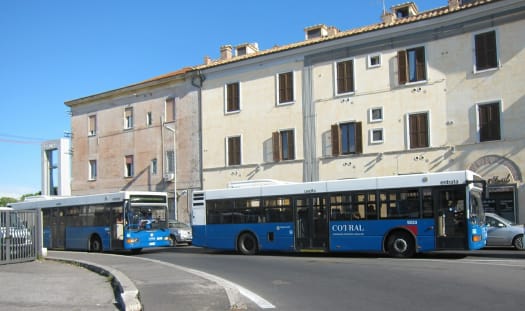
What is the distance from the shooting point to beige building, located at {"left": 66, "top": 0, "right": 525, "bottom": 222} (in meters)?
25.5

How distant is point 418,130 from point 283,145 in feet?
A: 26.2

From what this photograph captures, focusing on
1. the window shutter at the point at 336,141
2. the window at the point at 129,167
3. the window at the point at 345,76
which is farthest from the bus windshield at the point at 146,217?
the window at the point at 129,167

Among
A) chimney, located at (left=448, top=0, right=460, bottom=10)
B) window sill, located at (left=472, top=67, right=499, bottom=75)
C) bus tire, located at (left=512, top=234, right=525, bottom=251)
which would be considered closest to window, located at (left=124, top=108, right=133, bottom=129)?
chimney, located at (left=448, top=0, right=460, bottom=10)

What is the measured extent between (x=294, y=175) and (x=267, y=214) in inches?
411

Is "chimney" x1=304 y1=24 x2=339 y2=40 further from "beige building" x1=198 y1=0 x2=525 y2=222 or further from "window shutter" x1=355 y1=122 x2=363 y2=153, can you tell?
"window shutter" x1=355 y1=122 x2=363 y2=153

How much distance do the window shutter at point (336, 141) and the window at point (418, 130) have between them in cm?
386

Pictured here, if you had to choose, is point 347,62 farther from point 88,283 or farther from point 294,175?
point 88,283

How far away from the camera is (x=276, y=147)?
3234 cm

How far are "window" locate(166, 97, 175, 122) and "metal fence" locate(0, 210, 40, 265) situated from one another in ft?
62.7

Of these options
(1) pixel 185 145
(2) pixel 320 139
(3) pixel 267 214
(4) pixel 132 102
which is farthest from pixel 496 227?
(4) pixel 132 102

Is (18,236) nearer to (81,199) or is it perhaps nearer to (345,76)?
(81,199)

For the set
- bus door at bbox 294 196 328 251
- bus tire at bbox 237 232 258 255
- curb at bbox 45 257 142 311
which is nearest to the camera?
curb at bbox 45 257 142 311

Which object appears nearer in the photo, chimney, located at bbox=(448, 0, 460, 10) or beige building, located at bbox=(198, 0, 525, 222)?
beige building, located at bbox=(198, 0, 525, 222)

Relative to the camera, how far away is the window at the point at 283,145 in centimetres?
3203
